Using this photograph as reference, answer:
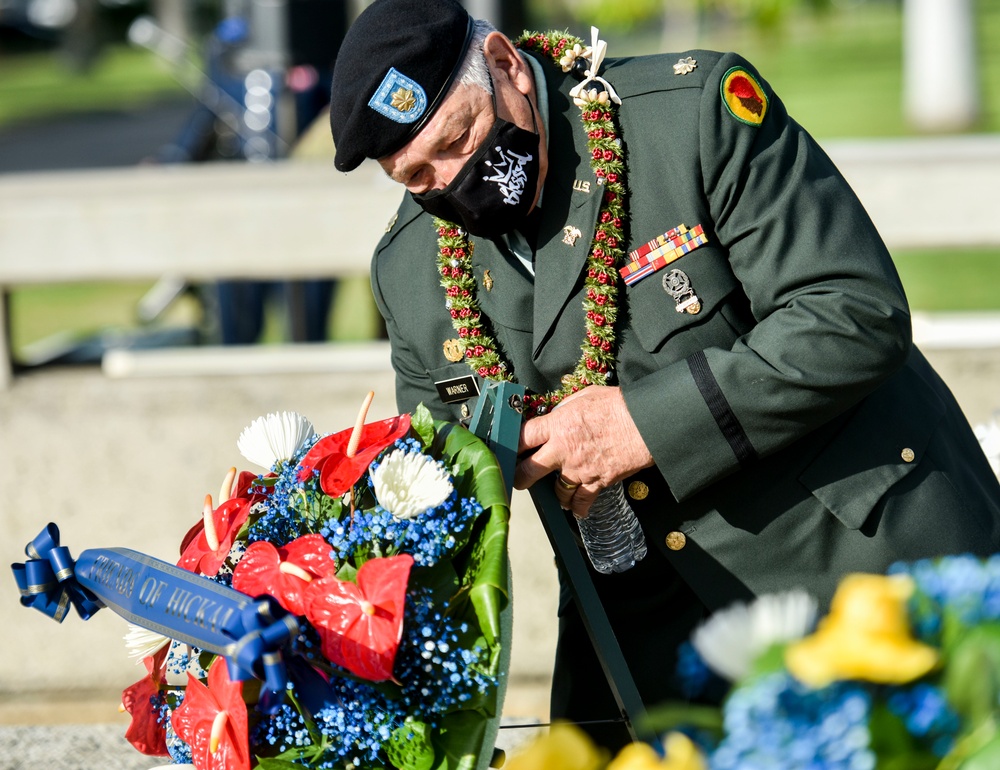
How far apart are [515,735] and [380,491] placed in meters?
1.89

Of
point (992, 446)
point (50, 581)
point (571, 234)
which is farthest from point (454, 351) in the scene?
point (992, 446)

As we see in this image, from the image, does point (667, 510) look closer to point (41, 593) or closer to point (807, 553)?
point (807, 553)

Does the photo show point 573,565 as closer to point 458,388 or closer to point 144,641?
point 458,388

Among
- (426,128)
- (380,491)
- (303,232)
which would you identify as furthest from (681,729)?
(303,232)

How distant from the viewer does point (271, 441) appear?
2059mm

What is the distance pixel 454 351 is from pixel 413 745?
85 centimetres

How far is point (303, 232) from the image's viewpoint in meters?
4.40

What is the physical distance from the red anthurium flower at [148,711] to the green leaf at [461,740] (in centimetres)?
51

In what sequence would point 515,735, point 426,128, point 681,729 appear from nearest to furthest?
point 681,729 → point 426,128 → point 515,735

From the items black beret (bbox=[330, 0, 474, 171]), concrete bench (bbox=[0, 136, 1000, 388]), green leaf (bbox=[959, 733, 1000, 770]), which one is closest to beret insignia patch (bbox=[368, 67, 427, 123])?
black beret (bbox=[330, 0, 474, 171])

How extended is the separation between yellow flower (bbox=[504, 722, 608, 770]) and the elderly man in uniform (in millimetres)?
861

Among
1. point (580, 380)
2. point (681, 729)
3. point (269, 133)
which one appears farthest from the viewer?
point (269, 133)

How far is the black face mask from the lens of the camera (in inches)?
86.2

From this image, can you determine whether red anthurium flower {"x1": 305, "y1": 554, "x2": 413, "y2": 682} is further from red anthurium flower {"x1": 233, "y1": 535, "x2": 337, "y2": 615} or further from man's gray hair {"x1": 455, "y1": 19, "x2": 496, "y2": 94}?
man's gray hair {"x1": 455, "y1": 19, "x2": 496, "y2": 94}
